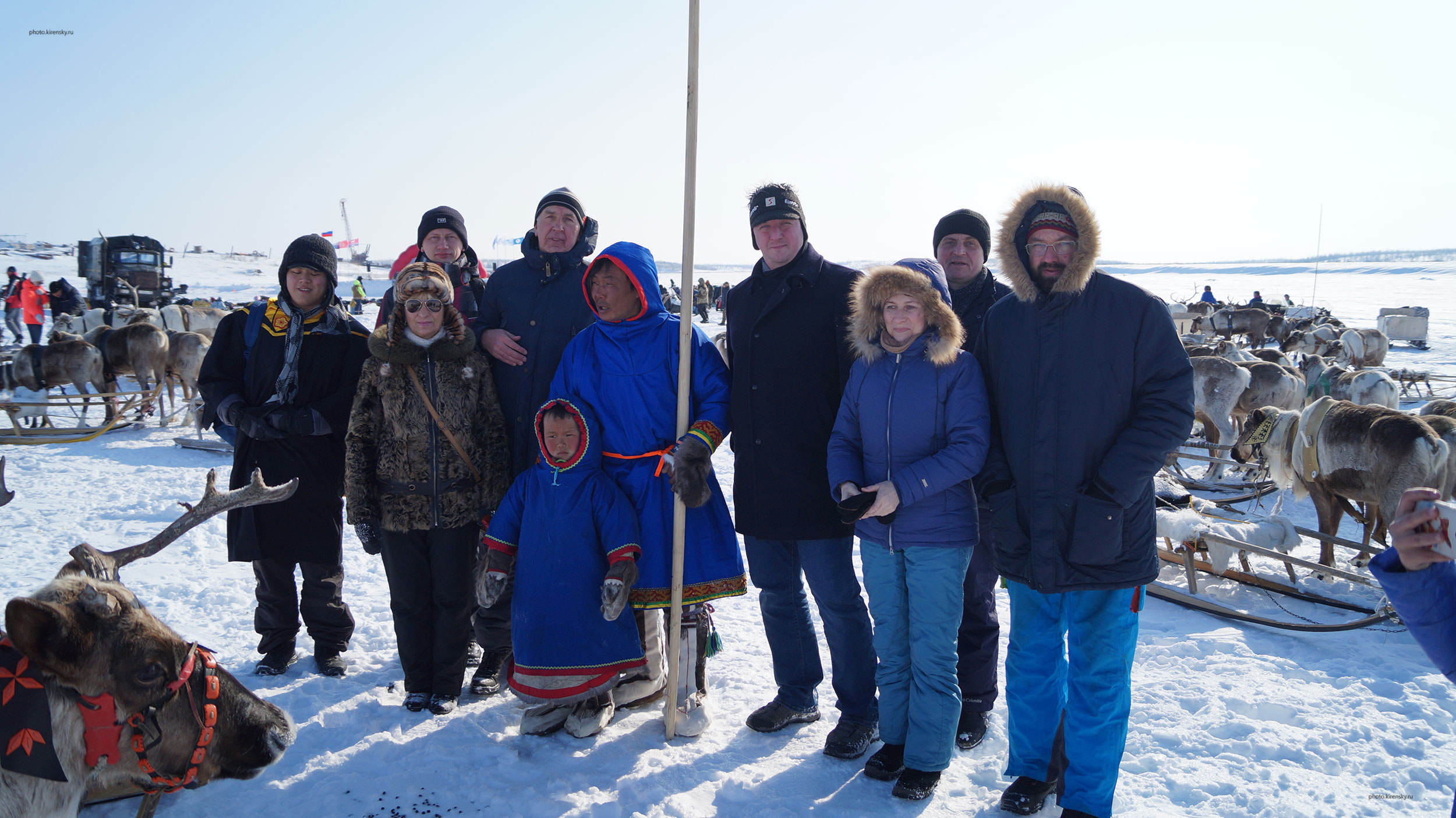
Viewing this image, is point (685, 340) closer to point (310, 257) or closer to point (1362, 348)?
point (310, 257)

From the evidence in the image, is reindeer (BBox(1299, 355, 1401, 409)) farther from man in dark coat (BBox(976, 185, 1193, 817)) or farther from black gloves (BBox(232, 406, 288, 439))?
black gloves (BBox(232, 406, 288, 439))

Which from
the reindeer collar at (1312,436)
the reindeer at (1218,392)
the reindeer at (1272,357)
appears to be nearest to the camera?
the reindeer collar at (1312,436)

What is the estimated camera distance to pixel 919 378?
256 cm

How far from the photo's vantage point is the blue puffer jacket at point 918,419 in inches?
97.3

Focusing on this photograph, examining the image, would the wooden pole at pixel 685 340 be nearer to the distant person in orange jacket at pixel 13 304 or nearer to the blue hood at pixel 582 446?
the blue hood at pixel 582 446

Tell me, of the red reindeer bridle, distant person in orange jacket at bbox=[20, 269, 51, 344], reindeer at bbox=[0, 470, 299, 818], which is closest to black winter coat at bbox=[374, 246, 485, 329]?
reindeer at bbox=[0, 470, 299, 818]

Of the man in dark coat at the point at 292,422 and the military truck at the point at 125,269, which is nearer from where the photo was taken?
the man in dark coat at the point at 292,422

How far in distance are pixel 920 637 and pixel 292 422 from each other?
2701mm

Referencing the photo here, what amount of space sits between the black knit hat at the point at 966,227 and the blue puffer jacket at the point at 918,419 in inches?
36.1

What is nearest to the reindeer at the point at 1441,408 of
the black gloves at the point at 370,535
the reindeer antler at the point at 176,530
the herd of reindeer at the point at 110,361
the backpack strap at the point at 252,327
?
the black gloves at the point at 370,535

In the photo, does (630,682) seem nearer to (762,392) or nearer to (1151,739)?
(762,392)

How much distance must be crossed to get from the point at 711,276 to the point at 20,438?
82457mm

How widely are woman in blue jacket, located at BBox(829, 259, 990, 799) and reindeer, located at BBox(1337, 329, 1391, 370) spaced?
1932cm

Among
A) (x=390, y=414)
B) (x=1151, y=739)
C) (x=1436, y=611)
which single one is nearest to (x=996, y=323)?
(x=1436, y=611)
